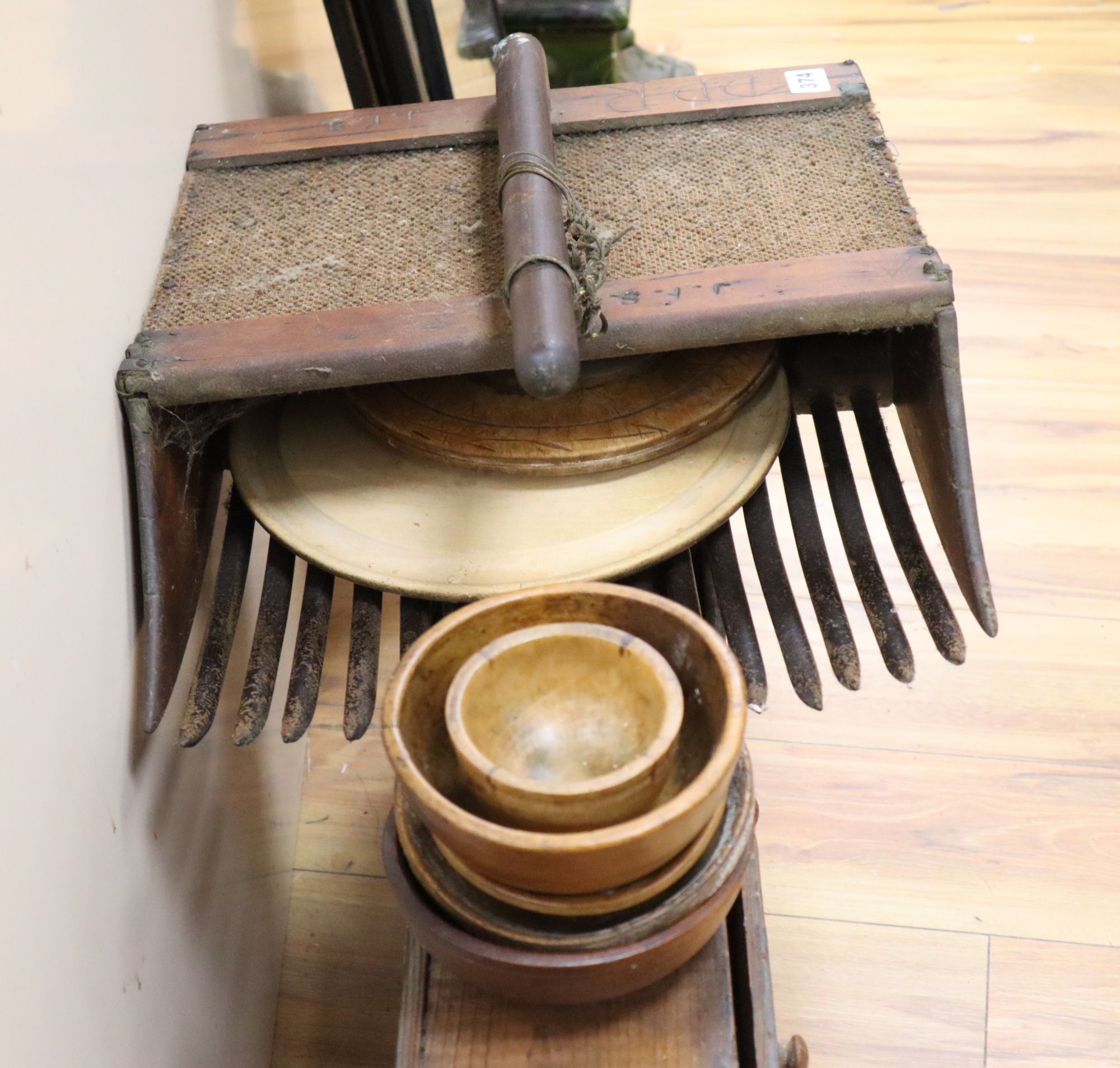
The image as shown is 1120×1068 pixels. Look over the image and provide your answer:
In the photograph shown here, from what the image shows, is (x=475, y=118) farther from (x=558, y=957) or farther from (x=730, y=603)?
(x=558, y=957)

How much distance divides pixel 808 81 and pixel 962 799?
0.77 m

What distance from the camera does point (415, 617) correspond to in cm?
74

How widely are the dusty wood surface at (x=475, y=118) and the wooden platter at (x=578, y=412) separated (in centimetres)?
21

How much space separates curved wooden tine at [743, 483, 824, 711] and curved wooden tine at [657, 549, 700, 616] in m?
0.05

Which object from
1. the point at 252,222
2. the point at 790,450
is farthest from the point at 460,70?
the point at 790,450

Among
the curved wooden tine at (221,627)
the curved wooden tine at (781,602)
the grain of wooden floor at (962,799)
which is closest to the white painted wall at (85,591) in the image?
the curved wooden tine at (221,627)

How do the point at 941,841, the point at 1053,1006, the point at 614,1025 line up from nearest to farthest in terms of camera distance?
the point at 614,1025
the point at 1053,1006
the point at 941,841

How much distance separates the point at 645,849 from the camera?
489 mm

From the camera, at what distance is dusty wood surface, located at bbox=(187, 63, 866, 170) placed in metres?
0.88

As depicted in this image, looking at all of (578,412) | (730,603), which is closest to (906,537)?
(730,603)

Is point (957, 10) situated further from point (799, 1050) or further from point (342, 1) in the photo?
point (799, 1050)

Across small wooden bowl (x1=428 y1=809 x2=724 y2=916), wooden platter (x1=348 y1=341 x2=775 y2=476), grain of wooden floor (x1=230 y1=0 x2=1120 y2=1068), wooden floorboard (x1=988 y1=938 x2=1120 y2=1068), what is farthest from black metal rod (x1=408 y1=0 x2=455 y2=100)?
wooden floorboard (x1=988 y1=938 x2=1120 y2=1068)

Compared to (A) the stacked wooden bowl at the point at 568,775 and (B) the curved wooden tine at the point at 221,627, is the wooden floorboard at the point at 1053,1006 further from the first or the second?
(B) the curved wooden tine at the point at 221,627

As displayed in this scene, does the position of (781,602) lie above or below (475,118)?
below
